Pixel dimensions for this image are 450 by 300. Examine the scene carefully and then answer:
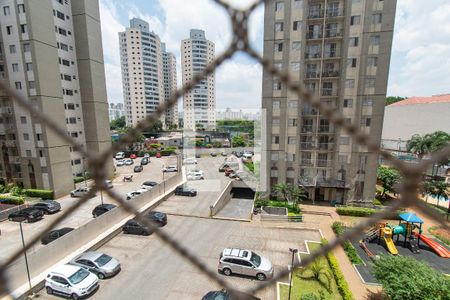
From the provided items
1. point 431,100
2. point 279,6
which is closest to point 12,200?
point 279,6

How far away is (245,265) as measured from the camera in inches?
259

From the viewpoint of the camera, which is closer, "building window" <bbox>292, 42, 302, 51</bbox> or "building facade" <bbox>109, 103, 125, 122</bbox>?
"building window" <bbox>292, 42, 302, 51</bbox>

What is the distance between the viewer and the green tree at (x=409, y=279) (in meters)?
4.29

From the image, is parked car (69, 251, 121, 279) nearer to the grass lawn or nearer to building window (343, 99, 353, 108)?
the grass lawn

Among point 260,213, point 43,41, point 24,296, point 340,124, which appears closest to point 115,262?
point 24,296

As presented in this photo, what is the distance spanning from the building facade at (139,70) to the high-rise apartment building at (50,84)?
2303 centimetres

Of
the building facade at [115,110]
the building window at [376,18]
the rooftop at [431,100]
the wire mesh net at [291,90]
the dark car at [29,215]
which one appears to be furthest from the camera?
the building facade at [115,110]

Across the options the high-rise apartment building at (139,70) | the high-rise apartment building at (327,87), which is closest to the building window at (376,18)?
the high-rise apartment building at (327,87)

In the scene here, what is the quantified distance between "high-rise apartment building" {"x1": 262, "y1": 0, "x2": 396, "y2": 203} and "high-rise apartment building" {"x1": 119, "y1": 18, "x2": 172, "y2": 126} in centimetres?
3021

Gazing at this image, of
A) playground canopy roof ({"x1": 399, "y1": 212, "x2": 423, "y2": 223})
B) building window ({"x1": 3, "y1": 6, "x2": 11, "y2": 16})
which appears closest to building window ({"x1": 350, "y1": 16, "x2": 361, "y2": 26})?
playground canopy roof ({"x1": 399, "y1": 212, "x2": 423, "y2": 223})

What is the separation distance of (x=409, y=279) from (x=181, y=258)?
4851mm

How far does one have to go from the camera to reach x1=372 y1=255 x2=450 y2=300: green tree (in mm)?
4285

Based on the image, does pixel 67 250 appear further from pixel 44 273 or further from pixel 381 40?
pixel 381 40

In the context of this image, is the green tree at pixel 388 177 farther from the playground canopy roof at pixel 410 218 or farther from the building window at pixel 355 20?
the building window at pixel 355 20
